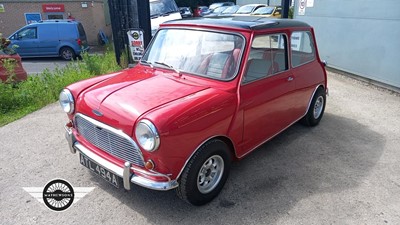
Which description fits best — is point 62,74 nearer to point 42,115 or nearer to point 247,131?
point 42,115

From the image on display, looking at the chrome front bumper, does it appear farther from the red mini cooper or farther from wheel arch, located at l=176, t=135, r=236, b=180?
wheel arch, located at l=176, t=135, r=236, b=180

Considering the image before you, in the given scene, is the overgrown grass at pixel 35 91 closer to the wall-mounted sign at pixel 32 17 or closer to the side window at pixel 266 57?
the side window at pixel 266 57

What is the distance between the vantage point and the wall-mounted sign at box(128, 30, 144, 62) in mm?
7387

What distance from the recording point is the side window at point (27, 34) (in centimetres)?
1341

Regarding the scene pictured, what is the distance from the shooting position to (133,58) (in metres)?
7.77

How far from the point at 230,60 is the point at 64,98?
1863 mm

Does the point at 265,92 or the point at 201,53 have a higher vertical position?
the point at 201,53

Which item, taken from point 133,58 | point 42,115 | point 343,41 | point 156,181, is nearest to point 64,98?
point 156,181

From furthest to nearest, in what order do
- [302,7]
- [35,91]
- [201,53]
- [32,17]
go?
[32,17] < [302,7] < [35,91] < [201,53]

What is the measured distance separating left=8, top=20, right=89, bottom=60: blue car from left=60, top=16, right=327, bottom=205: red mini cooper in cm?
1139

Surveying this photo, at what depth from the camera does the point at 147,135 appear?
2412 mm

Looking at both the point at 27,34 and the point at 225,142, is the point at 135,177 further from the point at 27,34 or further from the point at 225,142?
the point at 27,34

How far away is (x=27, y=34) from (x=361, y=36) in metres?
13.6

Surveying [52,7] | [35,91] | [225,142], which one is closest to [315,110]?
[225,142]
